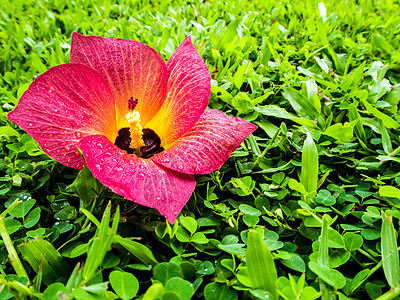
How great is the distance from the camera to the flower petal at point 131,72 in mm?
1425

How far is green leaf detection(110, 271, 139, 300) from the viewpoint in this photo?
94 cm

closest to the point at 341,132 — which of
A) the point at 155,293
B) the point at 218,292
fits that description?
the point at 218,292

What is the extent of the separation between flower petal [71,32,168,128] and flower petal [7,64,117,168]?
0.41ft

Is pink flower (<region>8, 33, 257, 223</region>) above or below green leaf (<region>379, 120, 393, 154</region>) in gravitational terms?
above

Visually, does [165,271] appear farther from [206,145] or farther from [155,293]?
[206,145]

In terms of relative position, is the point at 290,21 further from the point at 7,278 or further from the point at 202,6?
the point at 7,278

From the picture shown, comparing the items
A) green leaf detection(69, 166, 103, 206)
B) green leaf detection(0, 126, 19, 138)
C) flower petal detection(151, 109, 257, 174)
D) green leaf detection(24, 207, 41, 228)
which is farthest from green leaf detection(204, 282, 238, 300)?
green leaf detection(0, 126, 19, 138)

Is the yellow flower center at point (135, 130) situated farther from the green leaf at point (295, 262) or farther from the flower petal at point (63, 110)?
the green leaf at point (295, 262)

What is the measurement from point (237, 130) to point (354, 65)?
1232 millimetres

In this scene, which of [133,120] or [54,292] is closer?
[54,292]

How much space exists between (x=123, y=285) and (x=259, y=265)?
389 millimetres

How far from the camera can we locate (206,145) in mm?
1262

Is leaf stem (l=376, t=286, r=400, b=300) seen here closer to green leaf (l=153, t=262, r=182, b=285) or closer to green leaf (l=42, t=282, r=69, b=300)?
green leaf (l=153, t=262, r=182, b=285)

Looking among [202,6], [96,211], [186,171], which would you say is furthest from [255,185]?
[202,6]
